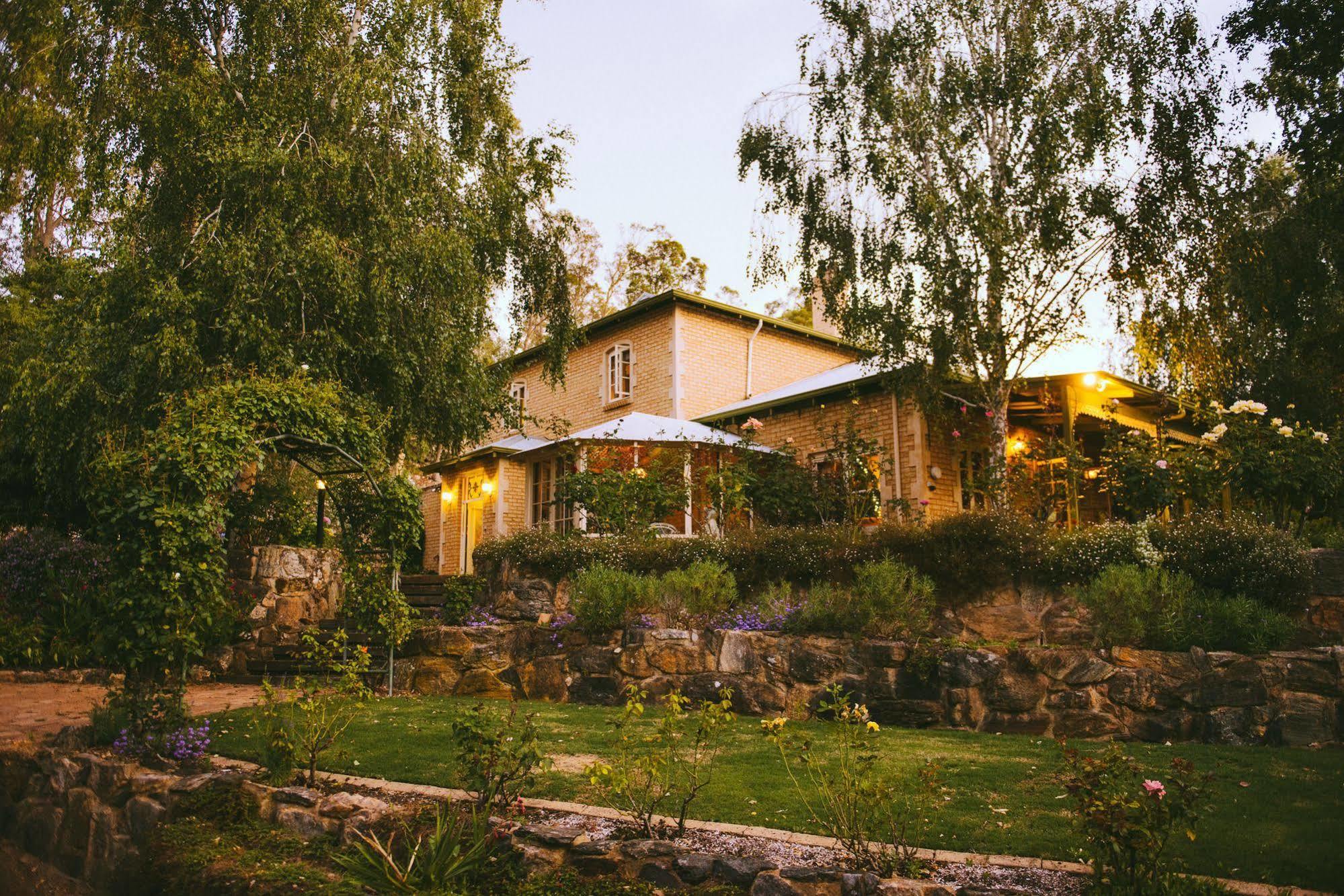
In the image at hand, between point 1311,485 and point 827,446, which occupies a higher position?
point 827,446

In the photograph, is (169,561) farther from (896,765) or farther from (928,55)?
(928,55)

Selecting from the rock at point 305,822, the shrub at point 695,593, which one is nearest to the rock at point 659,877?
the rock at point 305,822

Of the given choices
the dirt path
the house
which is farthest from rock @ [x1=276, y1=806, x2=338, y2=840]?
the house

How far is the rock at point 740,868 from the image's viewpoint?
418cm

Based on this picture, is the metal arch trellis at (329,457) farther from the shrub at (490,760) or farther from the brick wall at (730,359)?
the brick wall at (730,359)

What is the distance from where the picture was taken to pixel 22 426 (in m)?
12.3

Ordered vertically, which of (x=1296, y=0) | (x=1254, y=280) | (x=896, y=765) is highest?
(x=1296, y=0)

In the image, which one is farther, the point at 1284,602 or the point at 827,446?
the point at 827,446

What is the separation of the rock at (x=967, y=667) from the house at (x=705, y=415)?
504cm

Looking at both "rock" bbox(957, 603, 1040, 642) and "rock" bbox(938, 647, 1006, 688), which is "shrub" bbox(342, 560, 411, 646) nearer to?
"rock" bbox(938, 647, 1006, 688)

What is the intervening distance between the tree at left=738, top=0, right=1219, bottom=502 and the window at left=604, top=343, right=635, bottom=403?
Answer: 7648 millimetres

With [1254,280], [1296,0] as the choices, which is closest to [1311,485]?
[1254,280]

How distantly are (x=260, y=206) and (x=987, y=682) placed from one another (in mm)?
9963

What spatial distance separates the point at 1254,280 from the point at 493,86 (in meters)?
11.9
